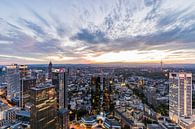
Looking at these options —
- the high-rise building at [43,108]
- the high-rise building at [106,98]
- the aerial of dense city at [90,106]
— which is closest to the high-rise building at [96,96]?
the aerial of dense city at [90,106]

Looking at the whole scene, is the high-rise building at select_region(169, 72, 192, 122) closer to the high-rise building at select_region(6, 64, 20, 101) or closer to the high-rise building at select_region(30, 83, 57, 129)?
the high-rise building at select_region(30, 83, 57, 129)

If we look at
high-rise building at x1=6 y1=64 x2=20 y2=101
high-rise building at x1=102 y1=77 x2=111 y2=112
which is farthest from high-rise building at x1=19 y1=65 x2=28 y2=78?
high-rise building at x1=102 y1=77 x2=111 y2=112

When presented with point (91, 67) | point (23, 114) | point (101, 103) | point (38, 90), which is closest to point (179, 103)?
point (101, 103)

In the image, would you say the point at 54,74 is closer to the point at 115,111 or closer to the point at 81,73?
the point at 115,111

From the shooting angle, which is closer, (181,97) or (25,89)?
(181,97)

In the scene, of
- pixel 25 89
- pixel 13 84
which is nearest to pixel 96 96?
pixel 25 89

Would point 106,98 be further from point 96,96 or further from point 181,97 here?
point 181,97
